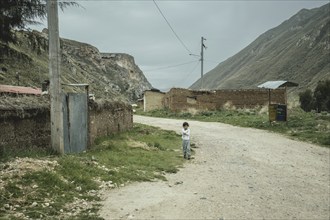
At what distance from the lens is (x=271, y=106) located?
901 inches

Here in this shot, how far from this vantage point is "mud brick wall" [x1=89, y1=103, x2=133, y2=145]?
526 inches

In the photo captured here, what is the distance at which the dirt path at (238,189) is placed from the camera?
7.25 metres

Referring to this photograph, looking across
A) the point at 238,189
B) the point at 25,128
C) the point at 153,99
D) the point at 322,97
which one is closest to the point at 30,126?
the point at 25,128

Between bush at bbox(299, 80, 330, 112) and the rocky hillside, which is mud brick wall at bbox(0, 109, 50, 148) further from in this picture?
bush at bbox(299, 80, 330, 112)

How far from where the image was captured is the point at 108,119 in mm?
15844

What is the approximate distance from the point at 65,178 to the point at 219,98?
101ft

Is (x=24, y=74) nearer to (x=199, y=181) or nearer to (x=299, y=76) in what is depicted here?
(x=199, y=181)

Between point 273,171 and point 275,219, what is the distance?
468cm

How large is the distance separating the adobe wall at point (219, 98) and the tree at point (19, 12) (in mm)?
26493

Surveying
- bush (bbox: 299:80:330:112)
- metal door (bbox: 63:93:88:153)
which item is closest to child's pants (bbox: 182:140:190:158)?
metal door (bbox: 63:93:88:153)

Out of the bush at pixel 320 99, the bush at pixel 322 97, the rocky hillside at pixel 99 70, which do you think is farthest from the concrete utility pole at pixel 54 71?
the bush at pixel 322 97

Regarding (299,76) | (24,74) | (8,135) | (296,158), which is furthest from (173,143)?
(299,76)

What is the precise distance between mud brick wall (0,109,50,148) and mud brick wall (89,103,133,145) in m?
2.10

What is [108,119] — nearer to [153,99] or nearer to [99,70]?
[153,99]
